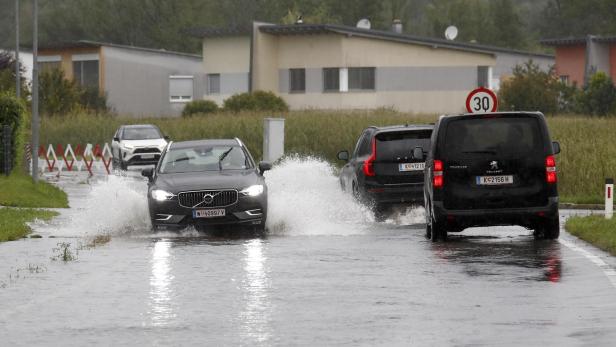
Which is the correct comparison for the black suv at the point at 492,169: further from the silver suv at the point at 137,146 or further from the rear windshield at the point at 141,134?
the rear windshield at the point at 141,134

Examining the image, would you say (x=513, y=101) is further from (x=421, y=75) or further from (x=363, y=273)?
(x=363, y=273)

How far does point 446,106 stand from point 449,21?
5397 centimetres

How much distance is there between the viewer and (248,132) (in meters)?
57.5

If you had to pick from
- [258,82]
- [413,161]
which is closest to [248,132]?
[258,82]

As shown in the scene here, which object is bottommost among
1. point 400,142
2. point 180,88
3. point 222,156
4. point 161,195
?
point 161,195

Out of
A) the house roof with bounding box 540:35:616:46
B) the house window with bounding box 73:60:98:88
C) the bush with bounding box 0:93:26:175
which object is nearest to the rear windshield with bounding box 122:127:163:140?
the bush with bounding box 0:93:26:175

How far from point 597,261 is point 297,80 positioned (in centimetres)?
6264

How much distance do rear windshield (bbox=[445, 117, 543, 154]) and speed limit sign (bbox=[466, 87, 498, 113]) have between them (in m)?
11.6

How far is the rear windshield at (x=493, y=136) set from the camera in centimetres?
2031

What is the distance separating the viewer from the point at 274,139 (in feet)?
161

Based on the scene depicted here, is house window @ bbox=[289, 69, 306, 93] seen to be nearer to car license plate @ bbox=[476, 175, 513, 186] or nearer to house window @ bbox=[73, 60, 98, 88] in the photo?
house window @ bbox=[73, 60, 98, 88]

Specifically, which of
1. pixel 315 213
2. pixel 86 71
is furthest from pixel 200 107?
pixel 315 213

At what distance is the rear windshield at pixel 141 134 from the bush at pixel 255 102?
16.4 meters

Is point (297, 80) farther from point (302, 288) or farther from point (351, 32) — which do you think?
point (302, 288)
